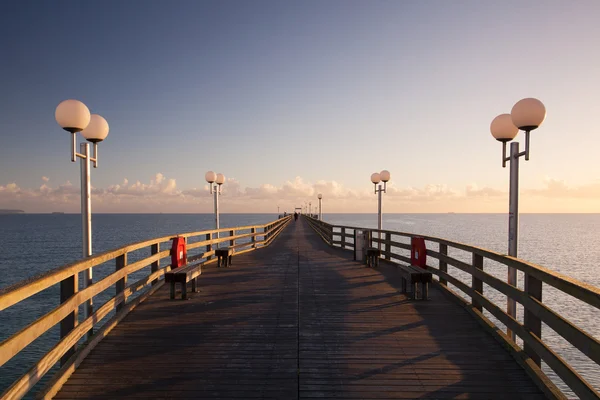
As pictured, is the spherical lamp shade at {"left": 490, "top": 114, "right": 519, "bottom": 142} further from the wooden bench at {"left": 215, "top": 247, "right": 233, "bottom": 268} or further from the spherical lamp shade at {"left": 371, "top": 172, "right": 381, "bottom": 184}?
the spherical lamp shade at {"left": 371, "top": 172, "right": 381, "bottom": 184}

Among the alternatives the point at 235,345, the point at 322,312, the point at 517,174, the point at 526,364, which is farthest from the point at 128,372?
the point at 517,174

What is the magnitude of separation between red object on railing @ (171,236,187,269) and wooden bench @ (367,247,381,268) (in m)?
5.59

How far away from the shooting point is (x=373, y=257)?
480 inches

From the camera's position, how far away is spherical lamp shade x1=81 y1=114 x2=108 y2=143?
707cm

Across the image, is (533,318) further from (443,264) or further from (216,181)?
(216,181)

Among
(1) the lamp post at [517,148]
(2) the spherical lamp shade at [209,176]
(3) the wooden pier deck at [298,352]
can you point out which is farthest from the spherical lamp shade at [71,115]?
(2) the spherical lamp shade at [209,176]

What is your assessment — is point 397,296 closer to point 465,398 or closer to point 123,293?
point 465,398

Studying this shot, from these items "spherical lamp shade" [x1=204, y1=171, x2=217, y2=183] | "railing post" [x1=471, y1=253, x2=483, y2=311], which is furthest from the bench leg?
"spherical lamp shade" [x1=204, y1=171, x2=217, y2=183]

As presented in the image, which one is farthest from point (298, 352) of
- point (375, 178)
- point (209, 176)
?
point (375, 178)

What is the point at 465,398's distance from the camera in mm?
3801

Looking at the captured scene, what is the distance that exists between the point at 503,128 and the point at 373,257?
6.26m

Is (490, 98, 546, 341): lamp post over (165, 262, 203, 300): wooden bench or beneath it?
over

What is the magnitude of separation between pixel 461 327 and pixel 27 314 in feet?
80.5

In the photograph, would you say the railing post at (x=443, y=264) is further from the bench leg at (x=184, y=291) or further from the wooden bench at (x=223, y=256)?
the wooden bench at (x=223, y=256)
